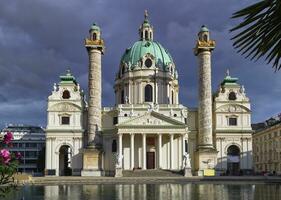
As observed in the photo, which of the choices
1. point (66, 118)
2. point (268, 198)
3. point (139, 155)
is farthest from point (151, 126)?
point (268, 198)

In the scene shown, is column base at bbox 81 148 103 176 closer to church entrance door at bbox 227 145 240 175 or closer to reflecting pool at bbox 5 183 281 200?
church entrance door at bbox 227 145 240 175

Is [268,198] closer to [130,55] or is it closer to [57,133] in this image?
[57,133]

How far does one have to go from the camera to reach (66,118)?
77.0 m

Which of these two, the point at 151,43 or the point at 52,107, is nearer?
the point at 52,107

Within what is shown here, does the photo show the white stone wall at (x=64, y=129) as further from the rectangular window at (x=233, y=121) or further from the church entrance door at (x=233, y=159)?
the rectangular window at (x=233, y=121)

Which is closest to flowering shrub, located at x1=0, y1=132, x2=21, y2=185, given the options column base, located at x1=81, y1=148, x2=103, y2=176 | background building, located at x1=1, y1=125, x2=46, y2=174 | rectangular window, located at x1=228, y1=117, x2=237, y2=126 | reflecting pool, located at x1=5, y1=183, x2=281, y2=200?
reflecting pool, located at x1=5, y1=183, x2=281, y2=200

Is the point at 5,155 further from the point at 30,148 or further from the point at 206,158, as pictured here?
the point at 30,148

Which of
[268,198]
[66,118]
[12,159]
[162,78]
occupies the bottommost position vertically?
[268,198]

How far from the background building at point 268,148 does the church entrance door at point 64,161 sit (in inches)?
1568

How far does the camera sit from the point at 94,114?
239ft

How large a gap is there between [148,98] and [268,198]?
185 feet

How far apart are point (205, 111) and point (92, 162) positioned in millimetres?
20747

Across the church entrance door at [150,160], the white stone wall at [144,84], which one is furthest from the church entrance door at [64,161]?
the white stone wall at [144,84]

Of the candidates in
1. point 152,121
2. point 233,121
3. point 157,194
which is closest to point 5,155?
point 157,194
